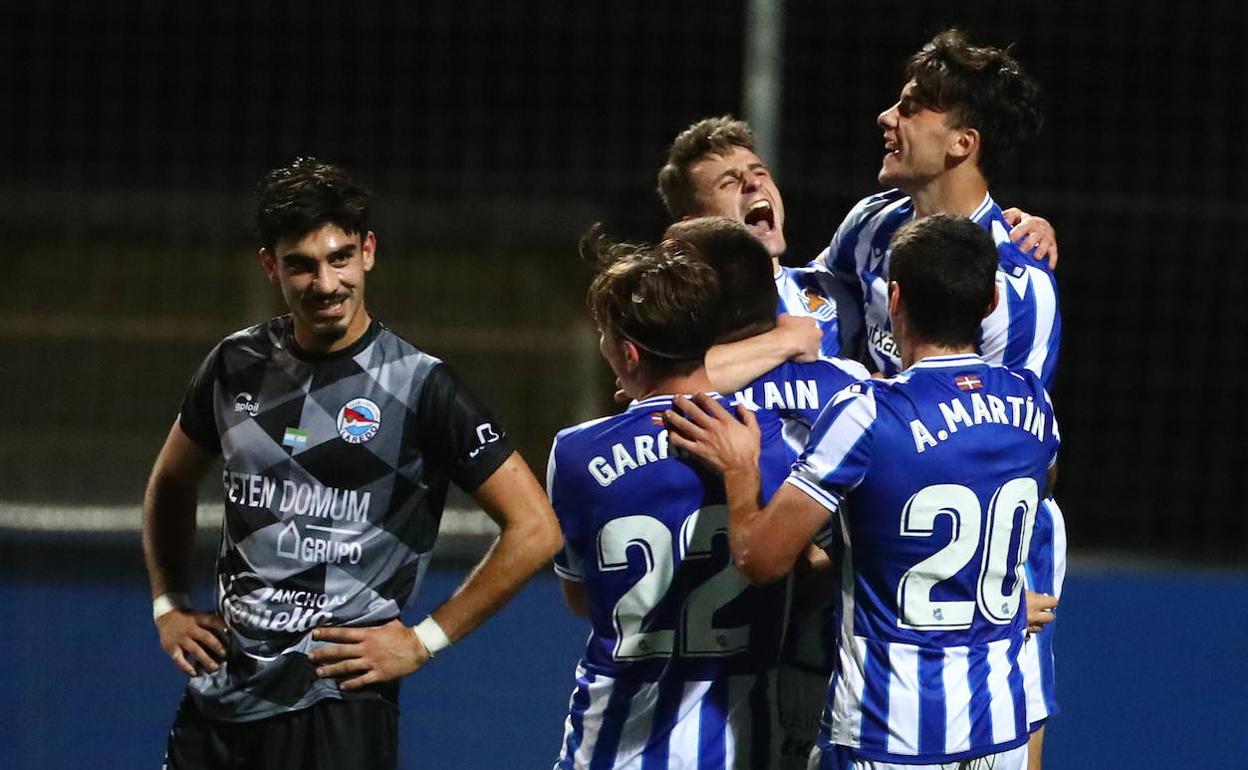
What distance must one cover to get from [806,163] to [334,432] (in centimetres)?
589

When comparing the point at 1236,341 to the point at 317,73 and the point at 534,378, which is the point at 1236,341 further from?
the point at 534,378

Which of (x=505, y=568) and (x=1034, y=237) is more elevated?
(x=1034, y=237)

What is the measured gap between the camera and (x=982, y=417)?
248 cm

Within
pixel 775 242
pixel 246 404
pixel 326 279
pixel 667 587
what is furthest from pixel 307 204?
pixel 775 242

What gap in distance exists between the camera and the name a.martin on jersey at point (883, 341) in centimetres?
314

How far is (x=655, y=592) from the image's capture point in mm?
2541

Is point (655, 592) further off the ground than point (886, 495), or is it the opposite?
point (886, 495)

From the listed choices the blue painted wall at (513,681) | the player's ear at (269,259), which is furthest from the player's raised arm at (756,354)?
the blue painted wall at (513,681)

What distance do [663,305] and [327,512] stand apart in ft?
2.24

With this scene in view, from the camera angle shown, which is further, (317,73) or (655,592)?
(317,73)

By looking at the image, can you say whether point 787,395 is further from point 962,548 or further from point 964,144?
point 964,144

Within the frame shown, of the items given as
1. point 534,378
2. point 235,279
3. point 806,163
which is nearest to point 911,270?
point 806,163

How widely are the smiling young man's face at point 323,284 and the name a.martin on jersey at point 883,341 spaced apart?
111 centimetres

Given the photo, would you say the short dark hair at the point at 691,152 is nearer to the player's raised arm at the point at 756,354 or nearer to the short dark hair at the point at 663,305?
the player's raised arm at the point at 756,354
